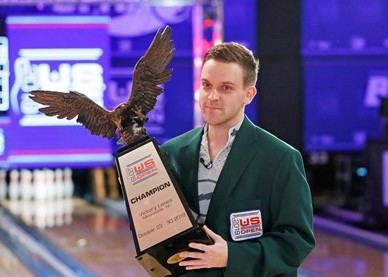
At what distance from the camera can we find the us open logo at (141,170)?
67.8 inches

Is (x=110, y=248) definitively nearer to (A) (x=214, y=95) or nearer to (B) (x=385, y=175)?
(B) (x=385, y=175)

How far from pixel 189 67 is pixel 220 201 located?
397 centimetres

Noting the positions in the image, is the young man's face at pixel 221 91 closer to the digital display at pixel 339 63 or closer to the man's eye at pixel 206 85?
the man's eye at pixel 206 85

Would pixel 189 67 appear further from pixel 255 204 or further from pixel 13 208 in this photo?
pixel 13 208

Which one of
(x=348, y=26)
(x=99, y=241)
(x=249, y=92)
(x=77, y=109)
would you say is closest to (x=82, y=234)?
(x=99, y=241)

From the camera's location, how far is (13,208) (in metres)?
9.99

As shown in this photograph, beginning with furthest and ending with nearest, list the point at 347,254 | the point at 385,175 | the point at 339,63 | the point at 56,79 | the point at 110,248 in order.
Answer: the point at 385,175 < the point at 339,63 < the point at 110,248 < the point at 347,254 < the point at 56,79

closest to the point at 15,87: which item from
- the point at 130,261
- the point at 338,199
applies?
the point at 130,261

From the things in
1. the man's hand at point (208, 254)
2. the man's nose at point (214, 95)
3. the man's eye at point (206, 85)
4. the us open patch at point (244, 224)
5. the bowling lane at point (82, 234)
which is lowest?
the bowling lane at point (82, 234)

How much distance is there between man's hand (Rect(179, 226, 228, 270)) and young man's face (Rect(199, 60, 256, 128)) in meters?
0.25

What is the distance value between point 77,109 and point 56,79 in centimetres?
270

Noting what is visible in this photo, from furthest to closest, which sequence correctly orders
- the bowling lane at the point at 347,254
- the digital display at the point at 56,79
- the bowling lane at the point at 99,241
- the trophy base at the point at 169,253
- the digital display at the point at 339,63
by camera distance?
the digital display at the point at 339,63 → the bowling lane at the point at 99,241 → the bowling lane at the point at 347,254 → the digital display at the point at 56,79 → the trophy base at the point at 169,253

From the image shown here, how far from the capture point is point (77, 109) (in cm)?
186

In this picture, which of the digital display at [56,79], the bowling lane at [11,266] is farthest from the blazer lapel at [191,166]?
the bowling lane at [11,266]
